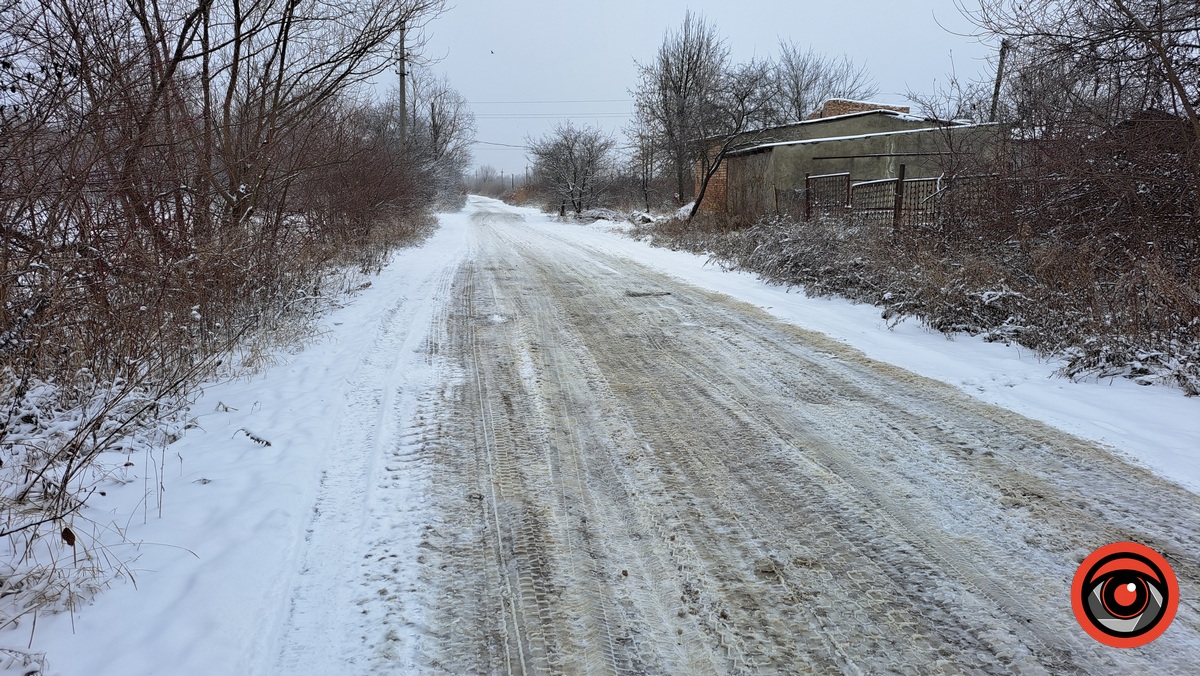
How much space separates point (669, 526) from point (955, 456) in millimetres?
1917

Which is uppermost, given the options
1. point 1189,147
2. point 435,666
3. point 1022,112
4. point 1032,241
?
point 1022,112

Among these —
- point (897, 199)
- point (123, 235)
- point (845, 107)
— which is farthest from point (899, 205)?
point (845, 107)

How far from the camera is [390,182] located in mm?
16891

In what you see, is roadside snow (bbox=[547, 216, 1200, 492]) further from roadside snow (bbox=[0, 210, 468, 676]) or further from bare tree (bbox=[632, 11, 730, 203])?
bare tree (bbox=[632, 11, 730, 203])

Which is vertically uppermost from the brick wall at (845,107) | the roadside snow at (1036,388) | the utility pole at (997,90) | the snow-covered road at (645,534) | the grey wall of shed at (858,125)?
the brick wall at (845,107)

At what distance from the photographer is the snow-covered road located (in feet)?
7.39

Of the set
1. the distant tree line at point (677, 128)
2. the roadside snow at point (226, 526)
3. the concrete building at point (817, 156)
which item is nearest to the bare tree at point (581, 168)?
the distant tree line at point (677, 128)

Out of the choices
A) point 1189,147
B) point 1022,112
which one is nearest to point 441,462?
point 1189,147

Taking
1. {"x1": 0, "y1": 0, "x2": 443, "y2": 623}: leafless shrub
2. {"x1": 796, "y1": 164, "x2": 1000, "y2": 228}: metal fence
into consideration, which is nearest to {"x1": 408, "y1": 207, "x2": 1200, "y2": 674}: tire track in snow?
{"x1": 0, "y1": 0, "x2": 443, "y2": 623}: leafless shrub

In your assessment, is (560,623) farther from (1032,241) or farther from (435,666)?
(1032,241)

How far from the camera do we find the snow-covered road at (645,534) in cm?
225
